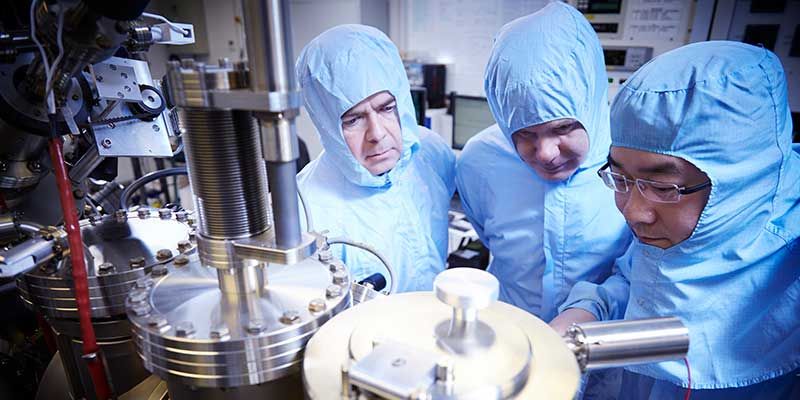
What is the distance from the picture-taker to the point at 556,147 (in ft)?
3.50

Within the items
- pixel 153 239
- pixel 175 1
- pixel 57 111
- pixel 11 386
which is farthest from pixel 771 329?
pixel 175 1

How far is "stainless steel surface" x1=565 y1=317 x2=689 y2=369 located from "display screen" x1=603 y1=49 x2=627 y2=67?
2.47 meters

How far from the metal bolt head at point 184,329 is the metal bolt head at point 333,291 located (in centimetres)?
13

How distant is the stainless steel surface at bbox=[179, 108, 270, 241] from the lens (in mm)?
383

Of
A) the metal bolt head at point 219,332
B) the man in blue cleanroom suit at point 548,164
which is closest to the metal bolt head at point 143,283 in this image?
the metal bolt head at point 219,332

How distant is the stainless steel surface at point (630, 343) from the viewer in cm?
40

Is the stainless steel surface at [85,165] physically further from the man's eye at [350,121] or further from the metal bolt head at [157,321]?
the man's eye at [350,121]

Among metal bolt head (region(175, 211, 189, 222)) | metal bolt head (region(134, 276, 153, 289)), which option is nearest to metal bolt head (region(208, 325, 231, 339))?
metal bolt head (region(134, 276, 153, 289))

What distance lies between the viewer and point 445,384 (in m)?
0.32

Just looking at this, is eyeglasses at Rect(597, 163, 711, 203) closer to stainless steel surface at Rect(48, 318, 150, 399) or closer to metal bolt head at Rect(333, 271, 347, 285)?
metal bolt head at Rect(333, 271, 347, 285)

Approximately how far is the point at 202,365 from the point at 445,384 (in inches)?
8.5

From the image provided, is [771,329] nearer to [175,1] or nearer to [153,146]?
[153,146]

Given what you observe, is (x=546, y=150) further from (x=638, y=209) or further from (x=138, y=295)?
(x=138, y=295)

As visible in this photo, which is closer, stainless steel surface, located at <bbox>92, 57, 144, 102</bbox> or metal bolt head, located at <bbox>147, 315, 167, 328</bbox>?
metal bolt head, located at <bbox>147, 315, 167, 328</bbox>
